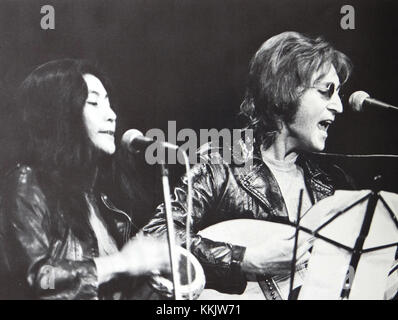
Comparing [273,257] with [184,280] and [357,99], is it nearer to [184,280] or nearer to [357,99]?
[184,280]

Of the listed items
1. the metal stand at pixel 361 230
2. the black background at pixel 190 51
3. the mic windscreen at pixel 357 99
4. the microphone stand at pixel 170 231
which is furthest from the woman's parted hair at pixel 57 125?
the mic windscreen at pixel 357 99

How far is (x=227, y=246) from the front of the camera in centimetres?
337

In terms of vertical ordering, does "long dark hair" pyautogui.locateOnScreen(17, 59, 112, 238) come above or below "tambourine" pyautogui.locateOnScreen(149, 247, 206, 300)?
above

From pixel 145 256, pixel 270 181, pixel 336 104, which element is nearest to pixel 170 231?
pixel 145 256

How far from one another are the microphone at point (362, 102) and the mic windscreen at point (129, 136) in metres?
1.40

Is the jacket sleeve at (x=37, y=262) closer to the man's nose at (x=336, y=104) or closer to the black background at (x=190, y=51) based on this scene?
the black background at (x=190, y=51)

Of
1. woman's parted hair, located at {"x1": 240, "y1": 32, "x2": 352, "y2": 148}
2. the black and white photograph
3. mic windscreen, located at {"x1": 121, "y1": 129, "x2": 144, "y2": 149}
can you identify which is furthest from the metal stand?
mic windscreen, located at {"x1": 121, "y1": 129, "x2": 144, "y2": 149}

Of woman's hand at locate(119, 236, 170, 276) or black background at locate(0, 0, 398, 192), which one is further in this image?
black background at locate(0, 0, 398, 192)

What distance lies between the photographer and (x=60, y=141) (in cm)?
340

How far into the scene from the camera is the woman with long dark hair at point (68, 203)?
325 cm

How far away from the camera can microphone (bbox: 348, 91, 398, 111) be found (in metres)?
3.56

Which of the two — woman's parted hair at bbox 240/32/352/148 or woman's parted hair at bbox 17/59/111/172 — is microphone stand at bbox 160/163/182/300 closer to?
woman's parted hair at bbox 17/59/111/172

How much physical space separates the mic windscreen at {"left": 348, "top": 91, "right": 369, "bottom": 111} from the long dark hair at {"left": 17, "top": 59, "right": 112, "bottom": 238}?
163 centimetres

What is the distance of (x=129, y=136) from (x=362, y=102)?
1.53 meters
